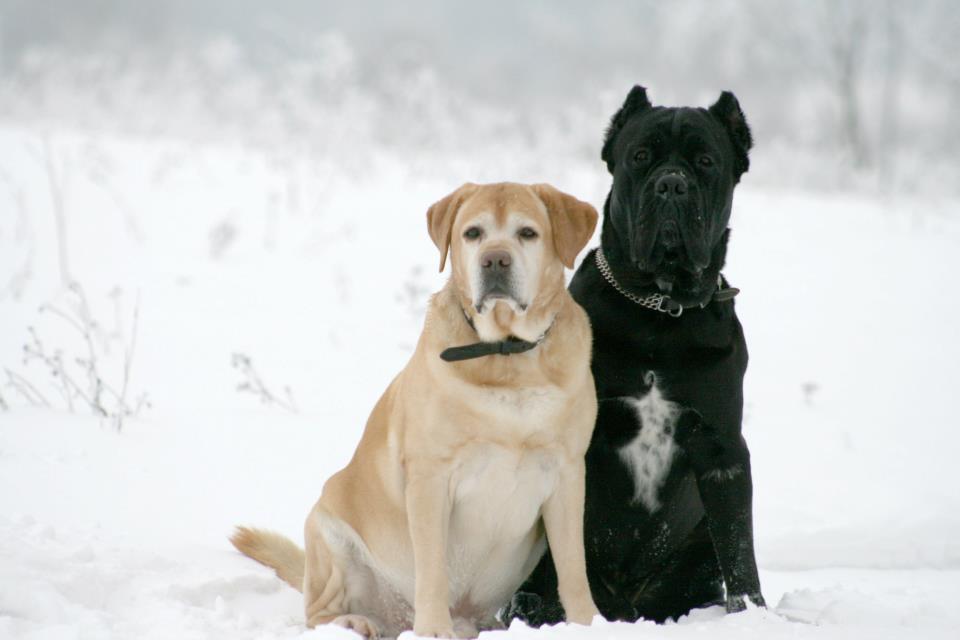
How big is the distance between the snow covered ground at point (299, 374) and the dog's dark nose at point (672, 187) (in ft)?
4.35

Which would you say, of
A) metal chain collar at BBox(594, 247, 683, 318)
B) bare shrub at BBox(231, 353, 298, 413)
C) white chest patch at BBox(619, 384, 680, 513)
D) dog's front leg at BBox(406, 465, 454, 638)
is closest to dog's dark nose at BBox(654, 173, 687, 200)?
metal chain collar at BBox(594, 247, 683, 318)

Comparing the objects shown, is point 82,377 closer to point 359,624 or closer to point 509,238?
point 359,624

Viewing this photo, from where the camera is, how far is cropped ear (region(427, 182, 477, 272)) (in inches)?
125

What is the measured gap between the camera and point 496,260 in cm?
295

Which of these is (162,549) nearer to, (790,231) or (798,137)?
(790,231)

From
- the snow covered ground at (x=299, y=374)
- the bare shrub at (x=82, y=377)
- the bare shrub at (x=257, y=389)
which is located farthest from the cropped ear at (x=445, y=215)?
the bare shrub at (x=257, y=389)

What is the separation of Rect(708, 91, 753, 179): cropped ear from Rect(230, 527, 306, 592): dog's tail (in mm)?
2288

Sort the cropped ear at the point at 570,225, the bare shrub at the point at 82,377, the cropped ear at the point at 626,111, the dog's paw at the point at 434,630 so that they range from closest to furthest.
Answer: the dog's paw at the point at 434,630, the cropped ear at the point at 570,225, the cropped ear at the point at 626,111, the bare shrub at the point at 82,377

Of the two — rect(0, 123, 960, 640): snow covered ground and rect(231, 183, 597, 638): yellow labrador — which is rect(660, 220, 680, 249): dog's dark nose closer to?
rect(231, 183, 597, 638): yellow labrador

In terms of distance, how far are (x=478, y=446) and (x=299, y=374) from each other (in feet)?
12.9

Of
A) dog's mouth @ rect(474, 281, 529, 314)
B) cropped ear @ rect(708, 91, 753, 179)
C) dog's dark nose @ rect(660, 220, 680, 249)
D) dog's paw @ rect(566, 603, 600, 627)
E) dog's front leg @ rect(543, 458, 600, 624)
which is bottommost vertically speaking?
dog's paw @ rect(566, 603, 600, 627)

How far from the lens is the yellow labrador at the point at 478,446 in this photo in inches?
116

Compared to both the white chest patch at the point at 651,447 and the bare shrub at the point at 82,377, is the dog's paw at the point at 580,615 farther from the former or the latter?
the bare shrub at the point at 82,377

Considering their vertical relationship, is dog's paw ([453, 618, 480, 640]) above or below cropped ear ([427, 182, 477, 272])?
below
